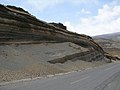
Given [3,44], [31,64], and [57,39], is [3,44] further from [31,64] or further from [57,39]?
[57,39]

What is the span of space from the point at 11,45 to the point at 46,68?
5.39 metres

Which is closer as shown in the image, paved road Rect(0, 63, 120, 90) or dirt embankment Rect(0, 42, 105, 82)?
paved road Rect(0, 63, 120, 90)

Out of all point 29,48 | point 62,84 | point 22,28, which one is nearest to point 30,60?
point 29,48

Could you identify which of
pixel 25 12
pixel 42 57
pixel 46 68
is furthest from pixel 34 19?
pixel 46 68

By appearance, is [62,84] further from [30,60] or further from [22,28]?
[22,28]

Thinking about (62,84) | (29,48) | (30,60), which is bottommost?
(62,84)

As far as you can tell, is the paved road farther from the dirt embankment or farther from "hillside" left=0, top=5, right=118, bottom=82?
"hillside" left=0, top=5, right=118, bottom=82

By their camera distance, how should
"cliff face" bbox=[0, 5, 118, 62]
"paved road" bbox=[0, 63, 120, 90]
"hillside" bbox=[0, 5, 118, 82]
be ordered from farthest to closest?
"cliff face" bbox=[0, 5, 118, 62] < "hillside" bbox=[0, 5, 118, 82] < "paved road" bbox=[0, 63, 120, 90]

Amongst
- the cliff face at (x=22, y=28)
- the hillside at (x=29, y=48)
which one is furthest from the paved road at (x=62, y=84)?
the cliff face at (x=22, y=28)

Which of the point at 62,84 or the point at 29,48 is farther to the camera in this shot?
the point at 29,48

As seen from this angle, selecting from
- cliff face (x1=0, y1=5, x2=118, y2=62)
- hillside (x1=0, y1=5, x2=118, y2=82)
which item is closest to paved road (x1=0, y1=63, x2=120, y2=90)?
hillside (x1=0, y1=5, x2=118, y2=82)

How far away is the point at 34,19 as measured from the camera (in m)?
41.3

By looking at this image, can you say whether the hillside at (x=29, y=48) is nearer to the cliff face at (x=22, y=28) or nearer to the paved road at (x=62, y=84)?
the cliff face at (x=22, y=28)

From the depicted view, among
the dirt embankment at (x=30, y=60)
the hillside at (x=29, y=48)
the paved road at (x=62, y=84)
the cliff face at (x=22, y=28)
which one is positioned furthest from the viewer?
the cliff face at (x=22, y=28)
